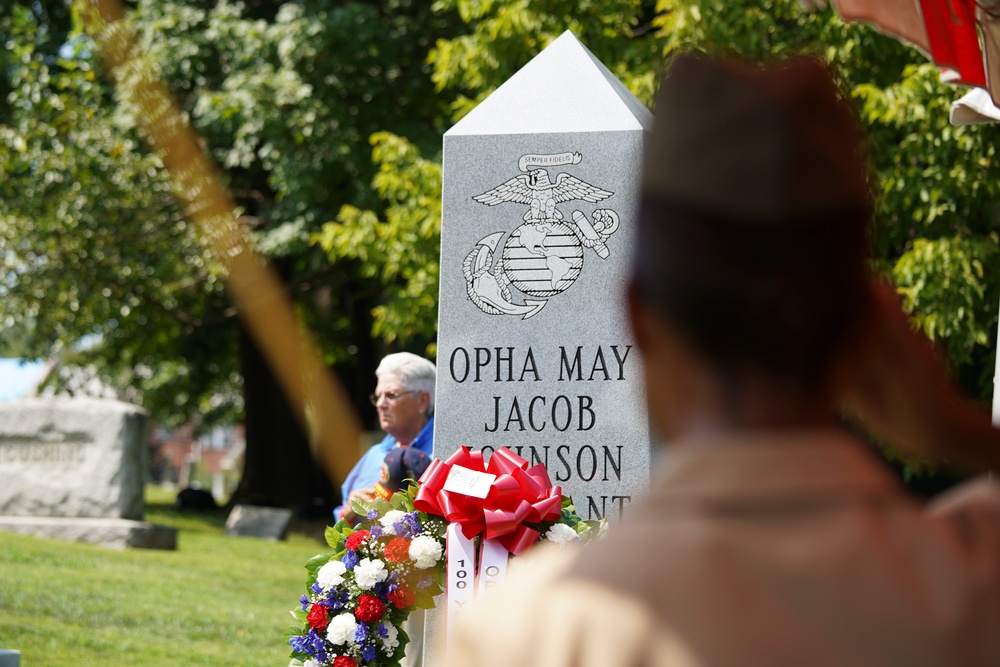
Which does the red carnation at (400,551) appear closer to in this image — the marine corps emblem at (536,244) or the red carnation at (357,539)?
the red carnation at (357,539)

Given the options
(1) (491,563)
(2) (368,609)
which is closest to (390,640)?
(2) (368,609)

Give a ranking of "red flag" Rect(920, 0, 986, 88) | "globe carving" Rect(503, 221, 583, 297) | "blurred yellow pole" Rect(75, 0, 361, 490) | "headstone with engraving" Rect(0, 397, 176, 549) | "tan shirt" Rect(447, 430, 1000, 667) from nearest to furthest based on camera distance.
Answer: "tan shirt" Rect(447, 430, 1000, 667), "red flag" Rect(920, 0, 986, 88), "globe carving" Rect(503, 221, 583, 297), "headstone with engraving" Rect(0, 397, 176, 549), "blurred yellow pole" Rect(75, 0, 361, 490)

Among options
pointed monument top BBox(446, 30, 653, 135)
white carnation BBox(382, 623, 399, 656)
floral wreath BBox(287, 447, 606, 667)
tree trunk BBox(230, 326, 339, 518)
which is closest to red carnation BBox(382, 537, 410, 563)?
floral wreath BBox(287, 447, 606, 667)

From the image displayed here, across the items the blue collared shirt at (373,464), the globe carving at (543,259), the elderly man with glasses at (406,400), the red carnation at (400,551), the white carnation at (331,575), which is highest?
the globe carving at (543,259)

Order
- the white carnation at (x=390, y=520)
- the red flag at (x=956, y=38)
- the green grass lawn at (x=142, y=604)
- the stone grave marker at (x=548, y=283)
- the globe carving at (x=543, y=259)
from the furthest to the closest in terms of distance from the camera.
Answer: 1. the green grass lawn at (x=142, y=604)
2. the globe carving at (x=543, y=259)
3. the stone grave marker at (x=548, y=283)
4. the white carnation at (x=390, y=520)
5. the red flag at (x=956, y=38)

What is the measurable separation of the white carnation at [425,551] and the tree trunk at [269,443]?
1606 centimetres

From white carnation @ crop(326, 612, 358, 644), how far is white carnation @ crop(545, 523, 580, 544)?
0.82m

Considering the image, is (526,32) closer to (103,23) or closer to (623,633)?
(103,23)

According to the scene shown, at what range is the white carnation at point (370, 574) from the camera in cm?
511

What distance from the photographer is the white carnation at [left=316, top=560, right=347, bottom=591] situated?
5.15 meters

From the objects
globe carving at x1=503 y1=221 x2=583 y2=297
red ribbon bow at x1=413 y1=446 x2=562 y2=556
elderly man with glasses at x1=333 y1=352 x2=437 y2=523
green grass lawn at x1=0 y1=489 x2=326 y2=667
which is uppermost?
globe carving at x1=503 y1=221 x2=583 y2=297

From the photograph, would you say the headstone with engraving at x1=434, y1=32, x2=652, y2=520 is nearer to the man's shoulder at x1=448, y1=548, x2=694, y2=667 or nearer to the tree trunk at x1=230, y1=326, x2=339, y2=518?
the man's shoulder at x1=448, y1=548, x2=694, y2=667

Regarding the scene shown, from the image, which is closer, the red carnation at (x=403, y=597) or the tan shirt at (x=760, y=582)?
the tan shirt at (x=760, y=582)

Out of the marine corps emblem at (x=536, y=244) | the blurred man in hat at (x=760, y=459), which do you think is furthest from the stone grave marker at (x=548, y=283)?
the blurred man in hat at (x=760, y=459)
